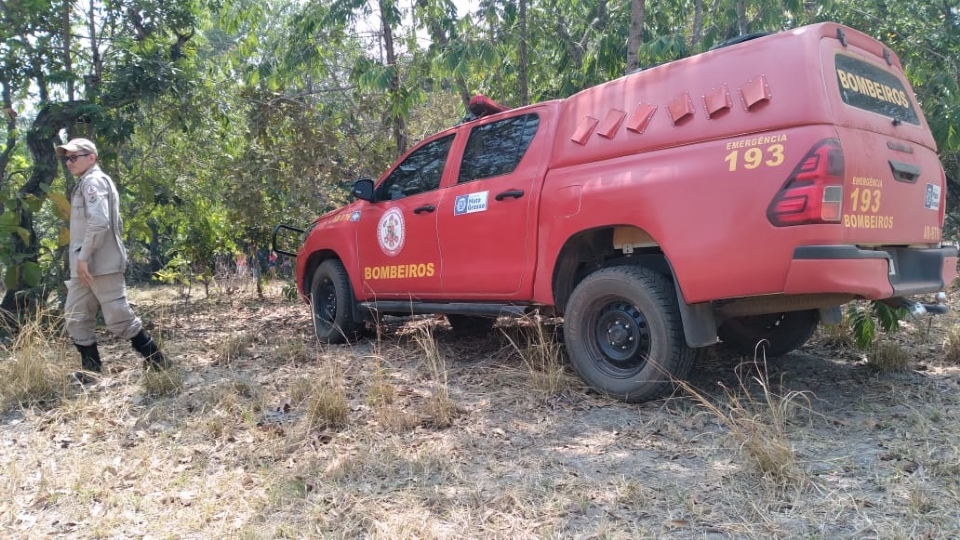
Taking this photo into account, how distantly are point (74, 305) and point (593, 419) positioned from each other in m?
3.70

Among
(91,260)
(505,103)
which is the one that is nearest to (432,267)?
(91,260)

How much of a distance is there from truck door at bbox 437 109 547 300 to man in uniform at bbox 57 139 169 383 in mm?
2303

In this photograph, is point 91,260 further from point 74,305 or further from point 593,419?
point 593,419

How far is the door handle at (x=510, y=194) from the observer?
14.8 ft

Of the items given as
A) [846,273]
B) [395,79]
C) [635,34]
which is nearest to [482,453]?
[846,273]

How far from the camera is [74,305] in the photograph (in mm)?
4742

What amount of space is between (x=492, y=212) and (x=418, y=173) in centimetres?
117

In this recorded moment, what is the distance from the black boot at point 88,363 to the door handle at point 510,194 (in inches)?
127

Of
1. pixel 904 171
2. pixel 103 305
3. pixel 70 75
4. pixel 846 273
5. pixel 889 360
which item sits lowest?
pixel 889 360

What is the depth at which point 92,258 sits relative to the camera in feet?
15.3

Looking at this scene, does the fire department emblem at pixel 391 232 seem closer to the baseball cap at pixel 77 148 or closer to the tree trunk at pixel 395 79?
the baseball cap at pixel 77 148

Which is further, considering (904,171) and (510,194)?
(510,194)

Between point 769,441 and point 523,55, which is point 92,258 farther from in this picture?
→ point 523,55

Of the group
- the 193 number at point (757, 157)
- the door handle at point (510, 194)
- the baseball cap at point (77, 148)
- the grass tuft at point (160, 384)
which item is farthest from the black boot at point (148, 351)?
the 193 number at point (757, 157)
